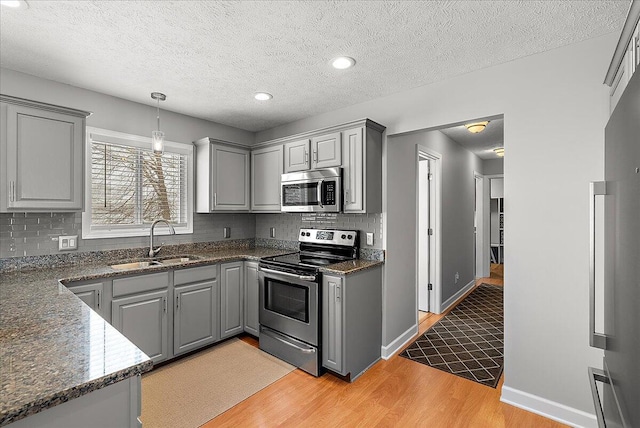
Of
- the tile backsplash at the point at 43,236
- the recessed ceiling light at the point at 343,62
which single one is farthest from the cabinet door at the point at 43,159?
the recessed ceiling light at the point at 343,62

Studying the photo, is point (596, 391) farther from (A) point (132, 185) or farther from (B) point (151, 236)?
(A) point (132, 185)

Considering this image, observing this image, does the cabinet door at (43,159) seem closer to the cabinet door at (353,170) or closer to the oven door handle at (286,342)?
the oven door handle at (286,342)

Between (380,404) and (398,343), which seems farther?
(398,343)

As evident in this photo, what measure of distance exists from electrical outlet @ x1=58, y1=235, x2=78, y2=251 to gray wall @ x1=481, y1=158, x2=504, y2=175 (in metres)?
6.68

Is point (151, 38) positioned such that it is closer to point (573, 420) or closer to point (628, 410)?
point (628, 410)

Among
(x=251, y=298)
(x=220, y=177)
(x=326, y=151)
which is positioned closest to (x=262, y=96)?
(x=326, y=151)

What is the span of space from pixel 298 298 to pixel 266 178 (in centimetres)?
153

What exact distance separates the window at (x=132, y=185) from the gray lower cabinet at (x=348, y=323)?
1.98m

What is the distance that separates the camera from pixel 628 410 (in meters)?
0.74

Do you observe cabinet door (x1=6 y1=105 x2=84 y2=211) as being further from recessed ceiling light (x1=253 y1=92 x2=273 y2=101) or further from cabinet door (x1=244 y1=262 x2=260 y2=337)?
cabinet door (x1=244 y1=262 x2=260 y2=337)

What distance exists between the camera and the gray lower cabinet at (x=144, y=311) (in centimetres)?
249

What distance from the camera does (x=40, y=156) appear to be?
2.30 meters

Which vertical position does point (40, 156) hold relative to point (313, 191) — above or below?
above

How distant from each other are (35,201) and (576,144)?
380 cm
